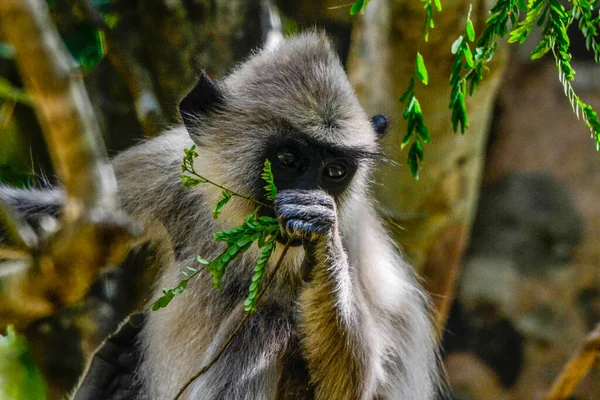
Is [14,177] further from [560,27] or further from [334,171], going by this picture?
[560,27]

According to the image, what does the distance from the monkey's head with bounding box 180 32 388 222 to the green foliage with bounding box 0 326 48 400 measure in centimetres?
151

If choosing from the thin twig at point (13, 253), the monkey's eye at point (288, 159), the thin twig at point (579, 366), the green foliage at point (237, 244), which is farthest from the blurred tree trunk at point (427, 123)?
the thin twig at point (13, 253)

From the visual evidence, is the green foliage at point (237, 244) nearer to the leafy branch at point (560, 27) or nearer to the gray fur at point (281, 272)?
the gray fur at point (281, 272)

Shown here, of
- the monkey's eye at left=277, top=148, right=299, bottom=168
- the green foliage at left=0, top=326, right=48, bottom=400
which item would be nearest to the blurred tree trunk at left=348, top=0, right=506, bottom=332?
the monkey's eye at left=277, top=148, right=299, bottom=168

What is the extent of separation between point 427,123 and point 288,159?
7.95 ft

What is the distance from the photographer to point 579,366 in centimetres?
471

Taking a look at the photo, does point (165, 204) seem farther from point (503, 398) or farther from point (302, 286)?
point (503, 398)

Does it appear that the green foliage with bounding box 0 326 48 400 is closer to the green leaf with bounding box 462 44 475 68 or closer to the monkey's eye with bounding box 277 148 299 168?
the monkey's eye with bounding box 277 148 299 168

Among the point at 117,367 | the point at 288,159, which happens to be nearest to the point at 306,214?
the point at 288,159

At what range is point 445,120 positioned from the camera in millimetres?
5762

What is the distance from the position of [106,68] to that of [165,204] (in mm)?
2227

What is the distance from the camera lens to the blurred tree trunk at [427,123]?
5.55m

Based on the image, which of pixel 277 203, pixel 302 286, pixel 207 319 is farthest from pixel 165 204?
pixel 277 203

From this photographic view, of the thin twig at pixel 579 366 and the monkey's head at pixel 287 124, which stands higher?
the monkey's head at pixel 287 124
